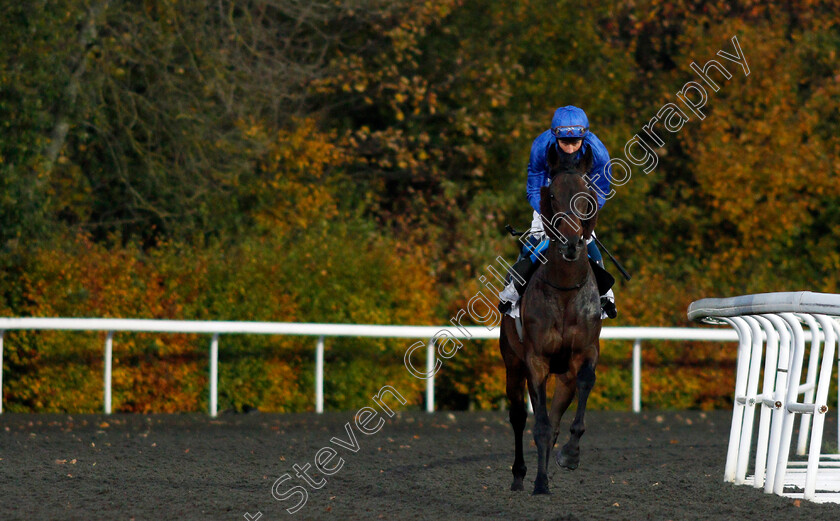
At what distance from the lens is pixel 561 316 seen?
21.0 ft

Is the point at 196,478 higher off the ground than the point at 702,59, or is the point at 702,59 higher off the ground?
the point at 702,59

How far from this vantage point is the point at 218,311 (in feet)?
41.9

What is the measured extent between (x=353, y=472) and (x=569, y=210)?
2.53 metres

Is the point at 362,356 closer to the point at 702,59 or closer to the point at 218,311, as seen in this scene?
the point at 218,311

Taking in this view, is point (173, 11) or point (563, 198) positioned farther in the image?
point (173, 11)

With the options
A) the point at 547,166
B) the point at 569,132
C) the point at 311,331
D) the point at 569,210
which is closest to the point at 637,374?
the point at 311,331

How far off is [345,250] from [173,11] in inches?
175

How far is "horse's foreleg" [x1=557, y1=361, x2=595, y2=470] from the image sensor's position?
6273 mm

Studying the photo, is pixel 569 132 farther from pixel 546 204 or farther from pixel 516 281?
pixel 516 281

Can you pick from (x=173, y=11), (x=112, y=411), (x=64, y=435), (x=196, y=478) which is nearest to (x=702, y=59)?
(x=173, y=11)

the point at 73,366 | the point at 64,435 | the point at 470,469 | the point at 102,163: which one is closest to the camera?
the point at 470,469

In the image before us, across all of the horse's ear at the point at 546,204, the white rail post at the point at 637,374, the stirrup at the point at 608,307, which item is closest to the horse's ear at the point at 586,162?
the horse's ear at the point at 546,204

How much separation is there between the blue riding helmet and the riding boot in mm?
821

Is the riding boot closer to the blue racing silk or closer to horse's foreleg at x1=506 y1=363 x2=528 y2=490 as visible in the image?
the blue racing silk
